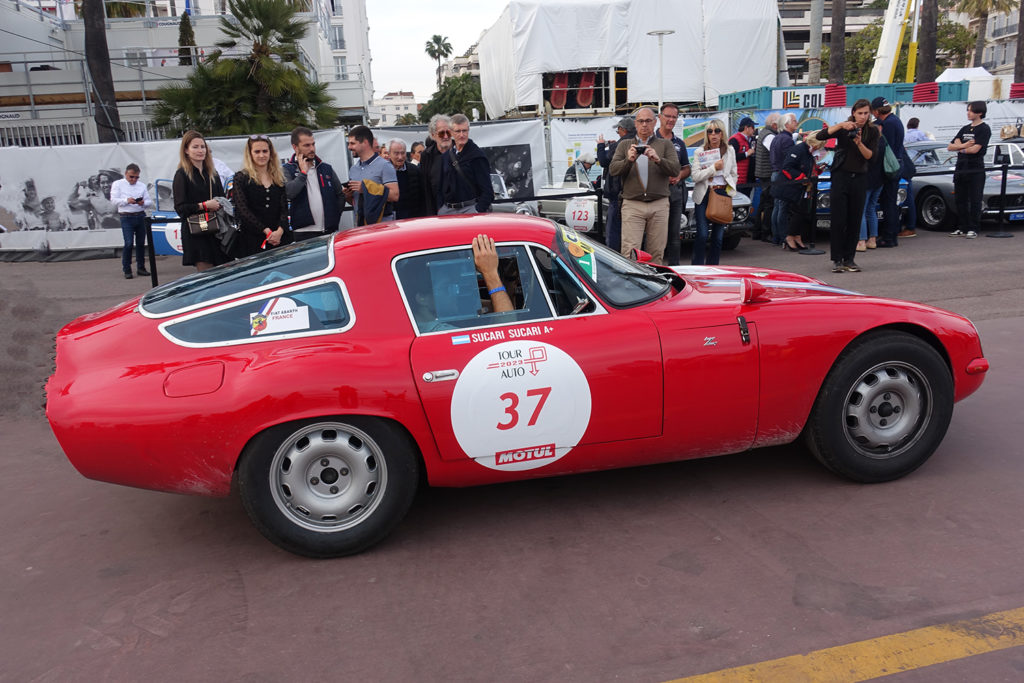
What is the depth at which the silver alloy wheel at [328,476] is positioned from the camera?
3367 mm

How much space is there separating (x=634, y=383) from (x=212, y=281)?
2.00 m

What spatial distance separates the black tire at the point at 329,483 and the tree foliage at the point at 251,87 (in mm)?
16606

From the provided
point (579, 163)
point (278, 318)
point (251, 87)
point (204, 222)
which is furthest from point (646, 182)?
point (251, 87)

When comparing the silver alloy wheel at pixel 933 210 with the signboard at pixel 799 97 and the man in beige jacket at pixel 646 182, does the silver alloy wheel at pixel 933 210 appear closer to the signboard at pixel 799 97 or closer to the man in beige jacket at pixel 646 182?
the man in beige jacket at pixel 646 182

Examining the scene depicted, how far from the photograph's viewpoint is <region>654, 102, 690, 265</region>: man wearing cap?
8219mm

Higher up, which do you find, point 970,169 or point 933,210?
point 970,169

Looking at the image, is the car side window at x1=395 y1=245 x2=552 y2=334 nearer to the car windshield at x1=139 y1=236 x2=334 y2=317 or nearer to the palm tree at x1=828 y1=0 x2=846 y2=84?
the car windshield at x1=139 y1=236 x2=334 y2=317

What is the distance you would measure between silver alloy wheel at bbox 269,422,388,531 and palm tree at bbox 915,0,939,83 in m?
28.3

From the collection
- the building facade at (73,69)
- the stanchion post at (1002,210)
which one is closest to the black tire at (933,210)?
the stanchion post at (1002,210)

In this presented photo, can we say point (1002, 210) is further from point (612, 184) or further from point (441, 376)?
point (441, 376)

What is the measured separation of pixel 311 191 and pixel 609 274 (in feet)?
13.5

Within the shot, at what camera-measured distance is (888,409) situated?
154 inches

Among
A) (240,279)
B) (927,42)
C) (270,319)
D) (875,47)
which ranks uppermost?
(875,47)

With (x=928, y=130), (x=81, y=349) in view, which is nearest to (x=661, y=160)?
(x=81, y=349)
